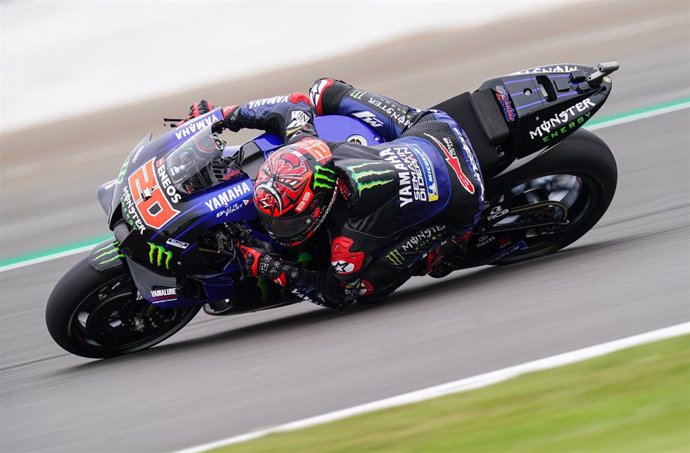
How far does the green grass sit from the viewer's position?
3887mm

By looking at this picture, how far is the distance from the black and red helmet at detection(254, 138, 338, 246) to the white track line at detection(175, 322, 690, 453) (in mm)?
959

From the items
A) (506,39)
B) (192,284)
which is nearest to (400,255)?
(192,284)

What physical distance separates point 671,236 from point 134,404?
3367mm

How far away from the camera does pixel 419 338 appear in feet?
17.3

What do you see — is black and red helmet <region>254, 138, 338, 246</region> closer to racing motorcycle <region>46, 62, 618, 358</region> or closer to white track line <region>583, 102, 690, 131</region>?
racing motorcycle <region>46, 62, 618, 358</region>

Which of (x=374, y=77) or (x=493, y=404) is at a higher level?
(x=374, y=77)

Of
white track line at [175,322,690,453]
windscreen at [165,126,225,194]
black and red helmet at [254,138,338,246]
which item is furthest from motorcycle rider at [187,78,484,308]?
white track line at [175,322,690,453]

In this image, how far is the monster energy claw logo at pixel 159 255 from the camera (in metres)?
5.21

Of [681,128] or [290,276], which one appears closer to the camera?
[290,276]

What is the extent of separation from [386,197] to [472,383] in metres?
1.09

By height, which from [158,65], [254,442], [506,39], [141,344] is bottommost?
[254,442]

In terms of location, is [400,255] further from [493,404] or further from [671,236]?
[671,236]

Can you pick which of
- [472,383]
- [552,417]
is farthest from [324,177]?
[552,417]

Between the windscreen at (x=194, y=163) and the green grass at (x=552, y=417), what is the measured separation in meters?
1.49
